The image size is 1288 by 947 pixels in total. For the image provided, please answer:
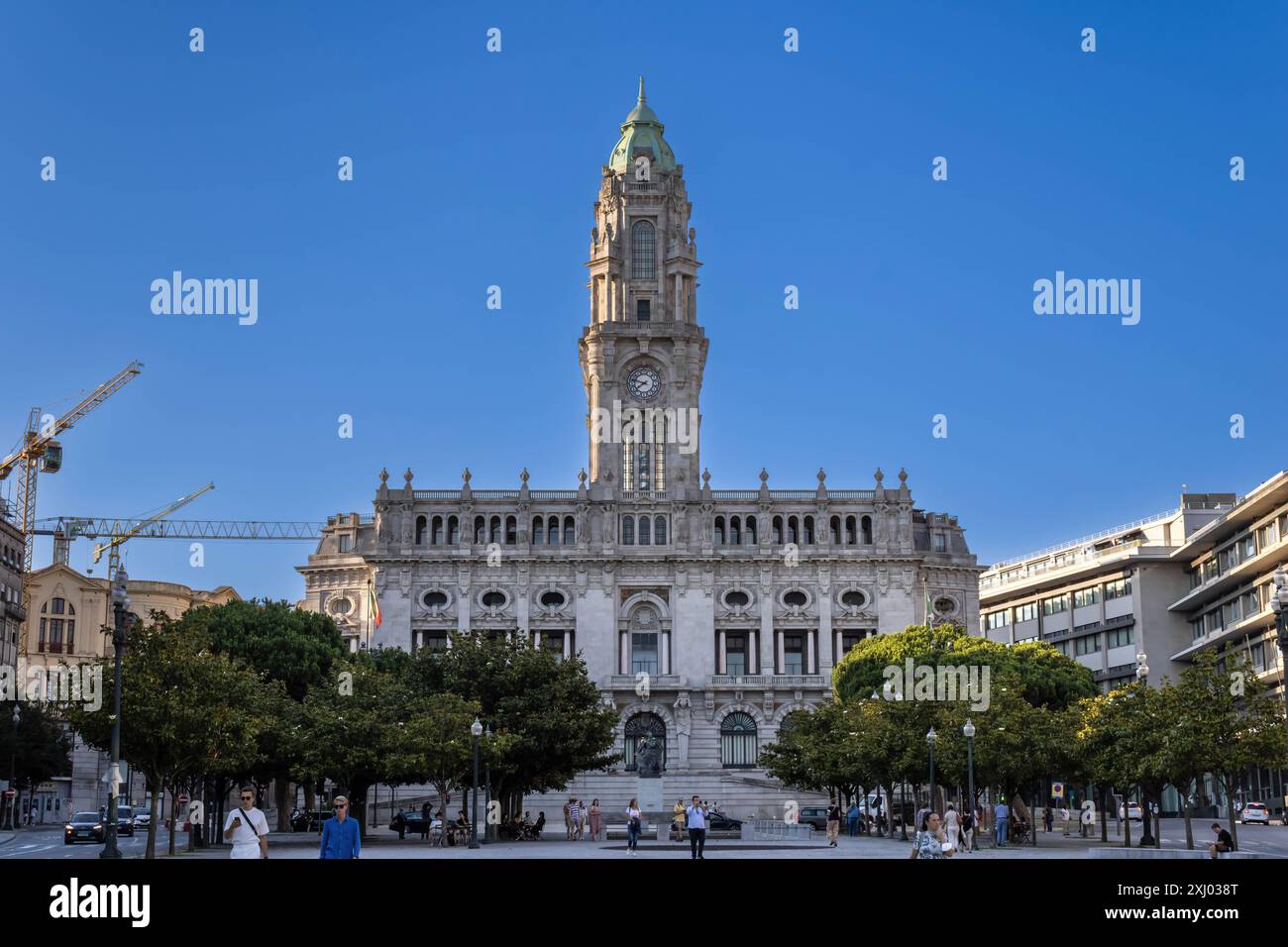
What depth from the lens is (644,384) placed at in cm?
12588

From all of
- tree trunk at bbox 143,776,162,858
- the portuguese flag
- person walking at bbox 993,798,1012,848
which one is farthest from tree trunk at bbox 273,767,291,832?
person walking at bbox 993,798,1012,848

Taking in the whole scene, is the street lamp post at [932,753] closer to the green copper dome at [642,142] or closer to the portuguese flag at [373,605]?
the portuguese flag at [373,605]

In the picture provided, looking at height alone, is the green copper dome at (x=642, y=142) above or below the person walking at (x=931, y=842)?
above

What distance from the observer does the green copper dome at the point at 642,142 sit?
132 meters

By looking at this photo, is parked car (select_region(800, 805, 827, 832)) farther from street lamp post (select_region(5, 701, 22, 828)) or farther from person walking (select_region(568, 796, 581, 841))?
street lamp post (select_region(5, 701, 22, 828))

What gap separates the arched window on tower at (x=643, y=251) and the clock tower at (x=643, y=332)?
8 centimetres

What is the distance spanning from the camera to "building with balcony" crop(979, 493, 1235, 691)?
399 ft

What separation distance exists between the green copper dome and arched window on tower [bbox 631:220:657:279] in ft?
18.0

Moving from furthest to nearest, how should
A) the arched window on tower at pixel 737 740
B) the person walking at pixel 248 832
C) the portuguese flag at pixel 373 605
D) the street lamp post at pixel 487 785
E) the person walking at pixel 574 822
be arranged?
the arched window on tower at pixel 737 740 < the portuguese flag at pixel 373 605 < the person walking at pixel 574 822 < the street lamp post at pixel 487 785 < the person walking at pixel 248 832

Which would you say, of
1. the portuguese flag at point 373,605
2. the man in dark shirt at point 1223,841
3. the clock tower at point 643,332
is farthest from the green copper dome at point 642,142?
the man in dark shirt at point 1223,841

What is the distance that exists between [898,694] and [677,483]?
37205 mm

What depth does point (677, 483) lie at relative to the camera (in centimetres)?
12112

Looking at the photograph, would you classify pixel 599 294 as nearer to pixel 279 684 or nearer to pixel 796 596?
pixel 796 596
